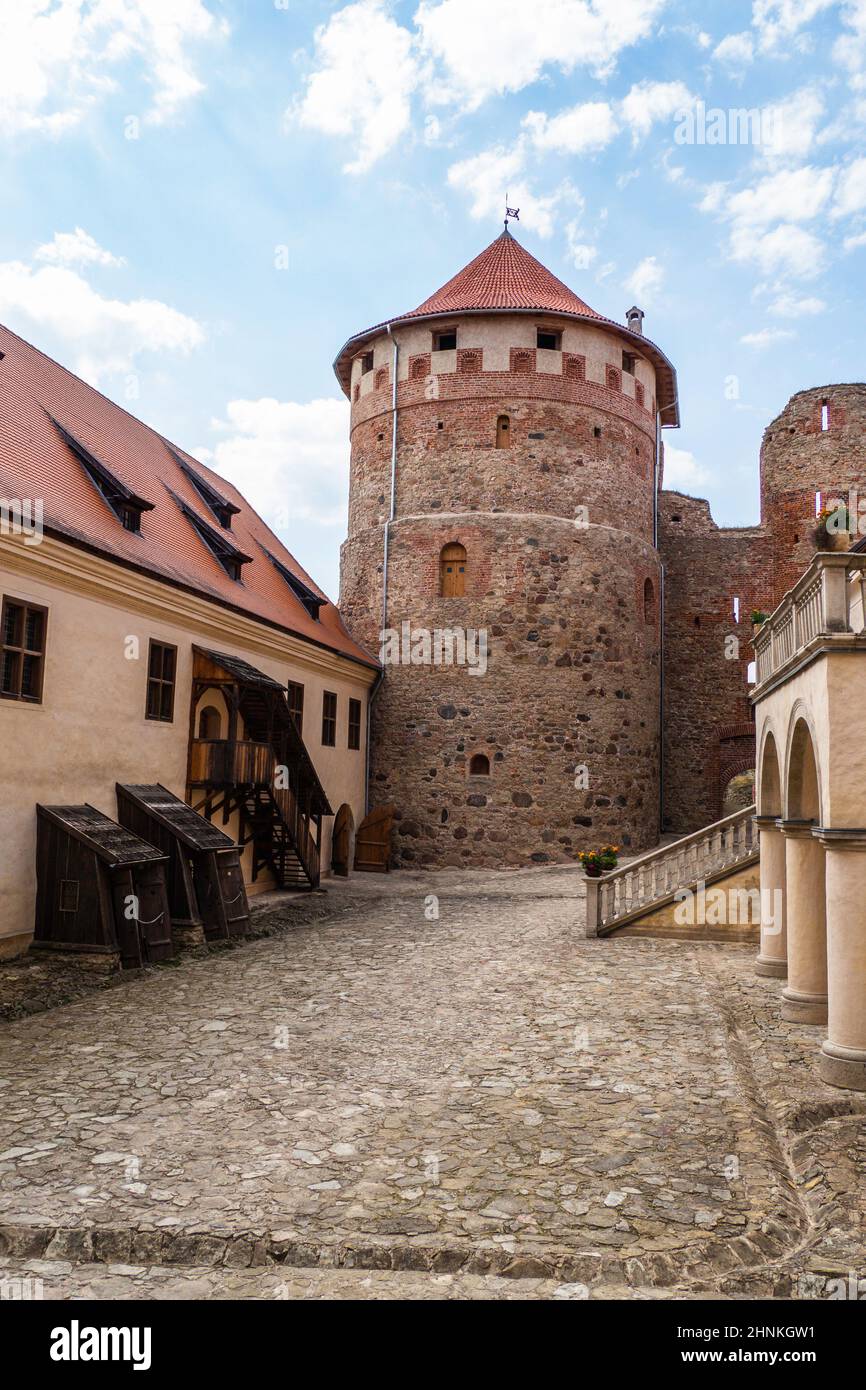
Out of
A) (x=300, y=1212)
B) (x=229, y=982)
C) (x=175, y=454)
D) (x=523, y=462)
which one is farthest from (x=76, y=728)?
(x=523, y=462)

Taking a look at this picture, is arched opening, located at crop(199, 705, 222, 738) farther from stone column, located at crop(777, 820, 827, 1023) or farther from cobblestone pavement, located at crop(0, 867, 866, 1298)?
stone column, located at crop(777, 820, 827, 1023)

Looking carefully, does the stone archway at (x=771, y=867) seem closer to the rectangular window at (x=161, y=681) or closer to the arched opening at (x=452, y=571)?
the rectangular window at (x=161, y=681)

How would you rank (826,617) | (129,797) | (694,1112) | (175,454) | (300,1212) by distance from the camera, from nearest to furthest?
(300,1212) → (694,1112) → (826,617) → (129,797) → (175,454)

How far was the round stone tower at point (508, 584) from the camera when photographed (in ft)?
82.2

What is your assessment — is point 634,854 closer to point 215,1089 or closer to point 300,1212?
point 215,1089

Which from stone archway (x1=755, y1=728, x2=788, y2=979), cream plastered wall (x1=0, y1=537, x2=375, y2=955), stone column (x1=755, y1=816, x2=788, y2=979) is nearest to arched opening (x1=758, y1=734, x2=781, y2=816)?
stone archway (x1=755, y1=728, x2=788, y2=979)

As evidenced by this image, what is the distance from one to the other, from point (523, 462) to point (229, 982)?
1740 cm

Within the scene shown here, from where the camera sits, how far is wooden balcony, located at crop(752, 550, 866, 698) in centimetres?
854

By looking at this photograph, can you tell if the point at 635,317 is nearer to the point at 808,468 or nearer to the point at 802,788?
the point at 808,468

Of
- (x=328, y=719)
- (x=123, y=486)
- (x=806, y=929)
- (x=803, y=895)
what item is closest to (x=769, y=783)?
(x=803, y=895)

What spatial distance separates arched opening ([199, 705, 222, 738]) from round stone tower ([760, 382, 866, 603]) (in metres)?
19.2

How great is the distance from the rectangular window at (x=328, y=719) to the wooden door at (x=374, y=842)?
278 cm

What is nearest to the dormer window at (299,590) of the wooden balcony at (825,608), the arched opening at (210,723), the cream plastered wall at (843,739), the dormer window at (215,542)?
the dormer window at (215,542)

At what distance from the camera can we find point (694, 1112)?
7.67 metres
